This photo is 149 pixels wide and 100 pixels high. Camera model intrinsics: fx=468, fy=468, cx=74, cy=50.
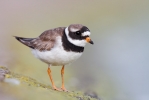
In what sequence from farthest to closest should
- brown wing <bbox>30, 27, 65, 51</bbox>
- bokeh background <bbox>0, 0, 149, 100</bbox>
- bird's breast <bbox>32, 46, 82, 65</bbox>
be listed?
1. bokeh background <bbox>0, 0, 149, 100</bbox>
2. brown wing <bbox>30, 27, 65, 51</bbox>
3. bird's breast <bbox>32, 46, 82, 65</bbox>

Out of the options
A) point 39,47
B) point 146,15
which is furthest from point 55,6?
point 39,47

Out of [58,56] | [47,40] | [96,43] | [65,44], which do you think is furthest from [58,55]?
[96,43]

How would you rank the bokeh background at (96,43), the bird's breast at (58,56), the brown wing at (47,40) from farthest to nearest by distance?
the bokeh background at (96,43), the brown wing at (47,40), the bird's breast at (58,56)

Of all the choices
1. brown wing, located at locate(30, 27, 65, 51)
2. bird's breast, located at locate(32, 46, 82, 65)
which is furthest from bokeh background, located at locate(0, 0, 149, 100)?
brown wing, located at locate(30, 27, 65, 51)

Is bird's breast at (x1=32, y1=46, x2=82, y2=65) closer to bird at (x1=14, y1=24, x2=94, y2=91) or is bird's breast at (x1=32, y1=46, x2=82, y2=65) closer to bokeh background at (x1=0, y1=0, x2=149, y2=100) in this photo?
bird at (x1=14, y1=24, x2=94, y2=91)

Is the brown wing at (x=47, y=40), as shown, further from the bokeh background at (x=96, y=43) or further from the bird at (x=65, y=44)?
the bokeh background at (x=96, y=43)

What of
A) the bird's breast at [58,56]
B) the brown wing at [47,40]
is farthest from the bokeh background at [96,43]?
the brown wing at [47,40]

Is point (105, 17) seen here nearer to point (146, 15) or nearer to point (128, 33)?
point (146, 15)
